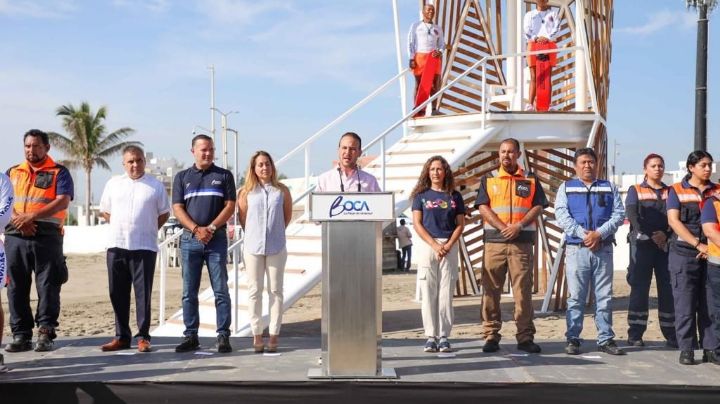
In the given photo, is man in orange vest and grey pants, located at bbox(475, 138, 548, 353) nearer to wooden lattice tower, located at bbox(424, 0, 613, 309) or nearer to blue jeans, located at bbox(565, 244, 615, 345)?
blue jeans, located at bbox(565, 244, 615, 345)

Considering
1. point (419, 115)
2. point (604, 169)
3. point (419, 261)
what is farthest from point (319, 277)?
point (604, 169)

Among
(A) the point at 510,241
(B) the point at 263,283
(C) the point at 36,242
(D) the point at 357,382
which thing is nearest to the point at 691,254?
(A) the point at 510,241

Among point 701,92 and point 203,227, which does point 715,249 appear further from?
point 701,92

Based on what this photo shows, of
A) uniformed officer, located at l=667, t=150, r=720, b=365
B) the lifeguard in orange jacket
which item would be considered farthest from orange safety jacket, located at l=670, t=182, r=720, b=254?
the lifeguard in orange jacket

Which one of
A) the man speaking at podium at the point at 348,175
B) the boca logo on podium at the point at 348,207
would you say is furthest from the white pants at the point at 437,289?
the boca logo on podium at the point at 348,207

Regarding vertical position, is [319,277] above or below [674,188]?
below

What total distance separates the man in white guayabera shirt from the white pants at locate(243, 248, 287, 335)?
0.78 meters

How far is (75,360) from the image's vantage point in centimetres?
605

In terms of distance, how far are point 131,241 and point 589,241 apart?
11.7 feet

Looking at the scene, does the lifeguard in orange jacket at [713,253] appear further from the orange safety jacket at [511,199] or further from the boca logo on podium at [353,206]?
the boca logo on podium at [353,206]

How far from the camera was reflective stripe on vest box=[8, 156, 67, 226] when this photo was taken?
256 inches

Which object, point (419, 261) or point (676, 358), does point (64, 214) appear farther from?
point (676, 358)

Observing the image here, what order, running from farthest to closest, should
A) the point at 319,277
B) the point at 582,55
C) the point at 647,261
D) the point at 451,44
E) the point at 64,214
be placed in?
the point at 451,44, the point at 582,55, the point at 319,277, the point at 647,261, the point at 64,214

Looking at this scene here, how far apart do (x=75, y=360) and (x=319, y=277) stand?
358 centimetres
